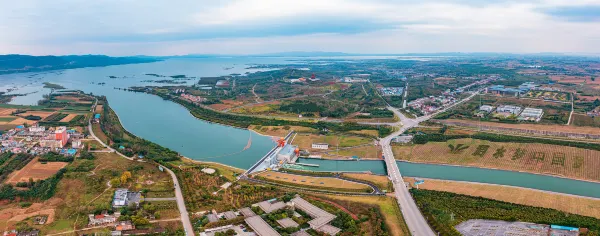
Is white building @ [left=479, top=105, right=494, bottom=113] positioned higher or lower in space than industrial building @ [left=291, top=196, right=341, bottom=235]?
higher

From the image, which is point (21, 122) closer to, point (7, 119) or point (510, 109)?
point (7, 119)

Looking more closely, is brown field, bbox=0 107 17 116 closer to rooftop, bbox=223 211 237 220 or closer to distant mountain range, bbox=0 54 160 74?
rooftop, bbox=223 211 237 220

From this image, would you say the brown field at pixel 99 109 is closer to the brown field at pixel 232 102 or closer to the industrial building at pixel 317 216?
the brown field at pixel 232 102

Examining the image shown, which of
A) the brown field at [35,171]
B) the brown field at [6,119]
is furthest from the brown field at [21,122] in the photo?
the brown field at [35,171]

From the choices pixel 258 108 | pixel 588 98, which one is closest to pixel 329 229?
pixel 258 108

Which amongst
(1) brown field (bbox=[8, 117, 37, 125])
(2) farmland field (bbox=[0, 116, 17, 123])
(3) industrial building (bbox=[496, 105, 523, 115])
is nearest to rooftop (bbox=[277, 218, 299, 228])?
(1) brown field (bbox=[8, 117, 37, 125])

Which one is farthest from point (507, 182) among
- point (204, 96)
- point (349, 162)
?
point (204, 96)
